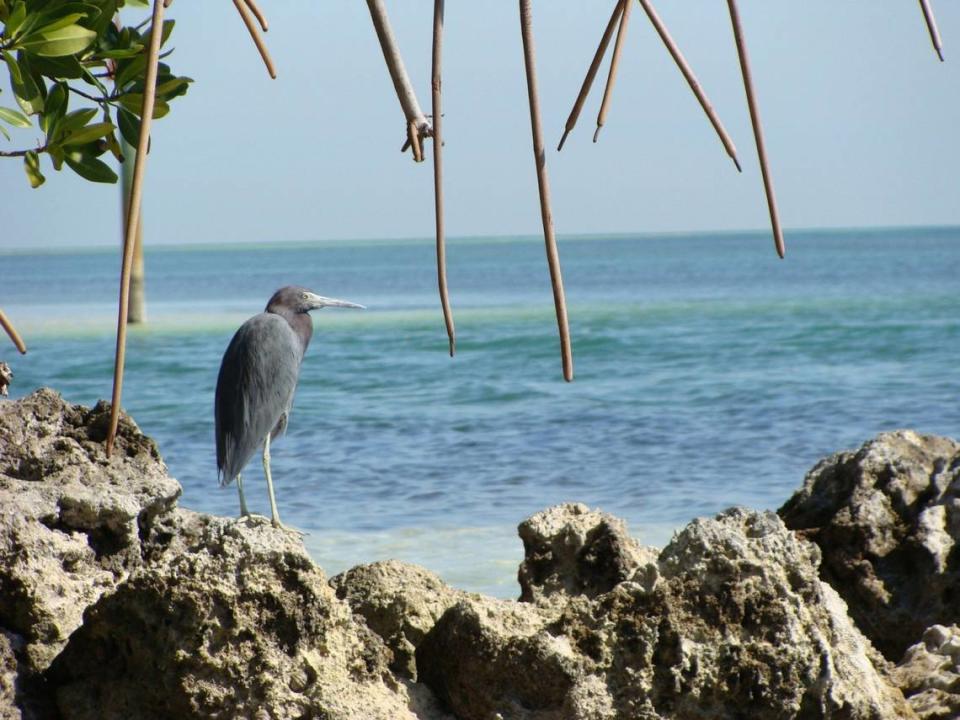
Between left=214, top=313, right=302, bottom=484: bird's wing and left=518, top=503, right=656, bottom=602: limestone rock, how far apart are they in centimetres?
172

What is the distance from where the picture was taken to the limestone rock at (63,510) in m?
2.24

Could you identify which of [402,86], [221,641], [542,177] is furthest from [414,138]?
[221,641]

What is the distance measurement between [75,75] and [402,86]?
2.46 ft

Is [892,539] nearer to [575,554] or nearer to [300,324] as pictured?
[575,554]

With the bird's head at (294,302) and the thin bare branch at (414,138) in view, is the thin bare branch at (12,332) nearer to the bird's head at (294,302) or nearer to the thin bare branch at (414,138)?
the thin bare branch at (414,138)

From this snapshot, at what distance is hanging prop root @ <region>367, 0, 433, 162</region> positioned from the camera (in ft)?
3.27

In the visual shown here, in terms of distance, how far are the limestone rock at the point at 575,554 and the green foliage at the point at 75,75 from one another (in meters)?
1.53

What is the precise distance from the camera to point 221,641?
2.01 m

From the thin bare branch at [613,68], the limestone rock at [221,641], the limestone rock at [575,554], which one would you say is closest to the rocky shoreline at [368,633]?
the limestone rock at [221,641]

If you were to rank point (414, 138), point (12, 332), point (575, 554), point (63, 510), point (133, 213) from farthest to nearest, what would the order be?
point (575, 554) < point (63, 510) < point (12, 332) < point (414, 138) < point (133, 213)

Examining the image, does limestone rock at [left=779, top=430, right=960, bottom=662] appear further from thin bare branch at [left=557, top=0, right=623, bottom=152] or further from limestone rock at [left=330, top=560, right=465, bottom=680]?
thin bare branch at [left=557, top=0, right=623, bottom=152]

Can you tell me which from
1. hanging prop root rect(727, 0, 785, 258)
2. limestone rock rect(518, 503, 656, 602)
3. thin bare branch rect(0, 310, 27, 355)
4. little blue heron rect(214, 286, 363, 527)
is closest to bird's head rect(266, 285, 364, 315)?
little blue heron rect(214, 286, 363, 527)

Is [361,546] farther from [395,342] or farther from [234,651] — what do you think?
[395,342]

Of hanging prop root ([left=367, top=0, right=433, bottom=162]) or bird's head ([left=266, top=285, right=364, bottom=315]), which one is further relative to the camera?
bird's head ([left=266, top=285, right=364, bottom=315])
